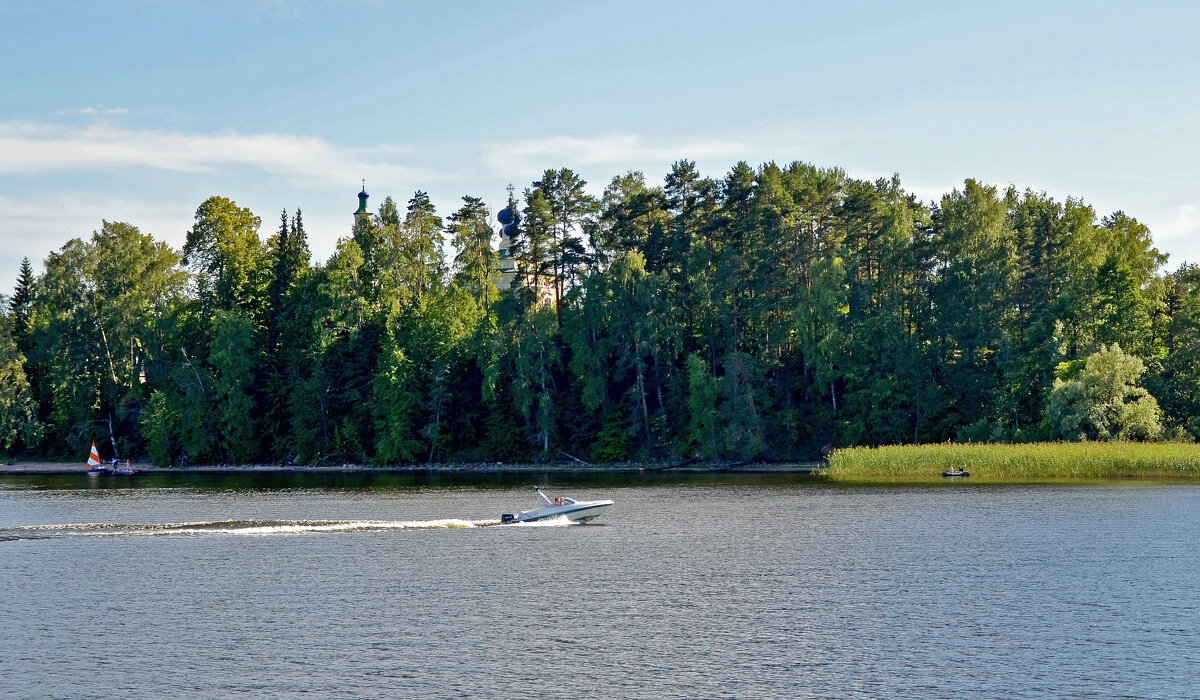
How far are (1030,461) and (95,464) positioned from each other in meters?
86.9

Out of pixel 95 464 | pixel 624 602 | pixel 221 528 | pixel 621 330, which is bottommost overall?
pixel 624 602

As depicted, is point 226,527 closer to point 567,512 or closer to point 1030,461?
point 567,512

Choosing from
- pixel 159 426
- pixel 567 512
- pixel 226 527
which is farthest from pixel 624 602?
pixel 159 426

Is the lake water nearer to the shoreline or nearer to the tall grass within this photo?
the tall grass

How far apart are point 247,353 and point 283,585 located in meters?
76.7

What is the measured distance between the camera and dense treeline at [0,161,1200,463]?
295 ft

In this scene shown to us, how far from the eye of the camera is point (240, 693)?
24.2 meters

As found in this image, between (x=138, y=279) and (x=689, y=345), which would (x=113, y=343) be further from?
(x=689, y=345)

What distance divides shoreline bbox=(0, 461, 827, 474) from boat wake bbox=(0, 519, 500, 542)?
4073 cm

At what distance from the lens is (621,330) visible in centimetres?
9950

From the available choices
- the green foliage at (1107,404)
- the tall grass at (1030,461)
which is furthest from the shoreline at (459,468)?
the green foliage at (1107,404)

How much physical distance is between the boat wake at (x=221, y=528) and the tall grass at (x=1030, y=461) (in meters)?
36.8

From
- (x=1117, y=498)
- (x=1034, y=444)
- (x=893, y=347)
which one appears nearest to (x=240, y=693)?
(x=1117, y=498)

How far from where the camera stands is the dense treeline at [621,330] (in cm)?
8988
